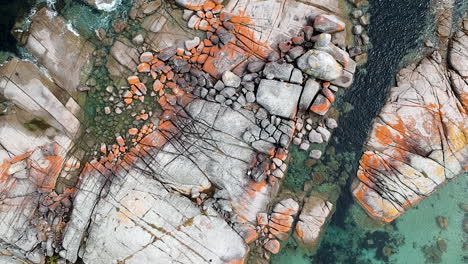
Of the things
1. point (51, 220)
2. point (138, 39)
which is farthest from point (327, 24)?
point (51, 220)

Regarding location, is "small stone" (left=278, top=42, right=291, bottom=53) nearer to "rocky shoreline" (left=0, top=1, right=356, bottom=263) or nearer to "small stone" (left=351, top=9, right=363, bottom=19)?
"rocky shoreline" (left=0, top=1, right=356, bottom=263)

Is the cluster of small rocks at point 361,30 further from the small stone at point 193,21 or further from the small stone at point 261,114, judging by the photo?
the small stone at point 193,21

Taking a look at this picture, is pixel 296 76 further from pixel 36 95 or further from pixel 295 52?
pixel 36 95

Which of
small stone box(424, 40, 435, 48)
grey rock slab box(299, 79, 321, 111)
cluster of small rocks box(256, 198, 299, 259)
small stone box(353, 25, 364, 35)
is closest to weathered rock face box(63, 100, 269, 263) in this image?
cluster of small rocks box(256, 198, 299, 259)

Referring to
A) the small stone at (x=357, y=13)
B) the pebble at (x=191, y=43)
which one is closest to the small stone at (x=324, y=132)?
the small stone at (x=357, y=13)

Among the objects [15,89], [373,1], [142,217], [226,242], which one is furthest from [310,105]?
[15,89]
